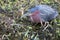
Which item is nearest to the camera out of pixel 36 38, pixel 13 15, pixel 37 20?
pixel 36 38

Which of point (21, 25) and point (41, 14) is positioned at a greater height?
point (41, 14)

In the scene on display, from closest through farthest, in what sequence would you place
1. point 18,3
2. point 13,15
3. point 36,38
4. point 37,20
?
point 36,38, point 37,20, point 13,15, point 18,3

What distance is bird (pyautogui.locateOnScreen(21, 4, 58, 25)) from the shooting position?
2236 mm

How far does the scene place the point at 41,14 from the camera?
224cm

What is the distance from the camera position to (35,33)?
2170 millimetres

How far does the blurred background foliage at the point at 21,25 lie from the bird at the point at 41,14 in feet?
0.18

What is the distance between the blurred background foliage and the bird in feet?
0.18

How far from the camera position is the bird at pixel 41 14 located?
2.24m

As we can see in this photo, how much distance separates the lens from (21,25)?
2.24 meters

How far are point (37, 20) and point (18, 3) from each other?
1.48 ft

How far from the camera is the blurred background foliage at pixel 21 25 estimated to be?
2.14 m

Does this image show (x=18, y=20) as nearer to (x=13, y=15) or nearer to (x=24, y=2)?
(x=13, y=15)

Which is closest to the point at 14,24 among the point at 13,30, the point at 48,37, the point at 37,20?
the point at 13,30

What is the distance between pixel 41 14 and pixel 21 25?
24 cm
